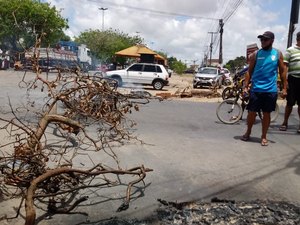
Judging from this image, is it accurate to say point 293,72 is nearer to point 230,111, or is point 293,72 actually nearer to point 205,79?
point 230,111

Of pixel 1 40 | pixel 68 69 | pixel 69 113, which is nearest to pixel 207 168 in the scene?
pixel 69 113

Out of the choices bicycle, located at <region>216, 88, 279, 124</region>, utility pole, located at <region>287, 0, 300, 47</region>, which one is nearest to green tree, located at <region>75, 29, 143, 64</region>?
utility pole, located at <region>287, 0, 300, 47</region>

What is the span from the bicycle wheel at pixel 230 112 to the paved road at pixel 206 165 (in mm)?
589

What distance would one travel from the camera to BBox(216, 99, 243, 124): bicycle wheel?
9.11 metres

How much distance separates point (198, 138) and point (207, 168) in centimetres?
194

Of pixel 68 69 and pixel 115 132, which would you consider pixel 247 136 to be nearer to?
pixel 115 132

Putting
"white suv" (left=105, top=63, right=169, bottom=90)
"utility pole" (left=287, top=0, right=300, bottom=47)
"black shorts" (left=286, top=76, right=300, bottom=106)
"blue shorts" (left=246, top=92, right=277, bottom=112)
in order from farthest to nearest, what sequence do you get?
"white suv" (left=105, top=63, right=169, bottom=90), "utility pole" (left=287, top=0, right=300, bottom=47), "black shorts" (left=286, top=76, right=300, bottom=106), "blue shorts" (left=246, top=92, right=277, bottom=112)

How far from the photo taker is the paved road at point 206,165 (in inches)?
166

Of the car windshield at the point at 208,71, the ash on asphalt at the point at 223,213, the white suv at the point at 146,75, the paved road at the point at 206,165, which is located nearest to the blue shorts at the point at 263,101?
the paved road at the point at 206,165

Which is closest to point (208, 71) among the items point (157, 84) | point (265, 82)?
point (157, 84)

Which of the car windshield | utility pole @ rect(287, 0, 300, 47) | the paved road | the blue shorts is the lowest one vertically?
the paved road

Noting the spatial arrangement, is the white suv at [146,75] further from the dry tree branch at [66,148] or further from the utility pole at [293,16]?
the dry tree branch at [66,148]

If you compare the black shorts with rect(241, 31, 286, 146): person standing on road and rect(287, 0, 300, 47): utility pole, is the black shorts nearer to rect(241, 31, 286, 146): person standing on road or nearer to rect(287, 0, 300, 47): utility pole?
rect(241, 31, 286, 146): person standing on road

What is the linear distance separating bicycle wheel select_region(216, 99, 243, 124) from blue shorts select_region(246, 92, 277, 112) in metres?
2.22
